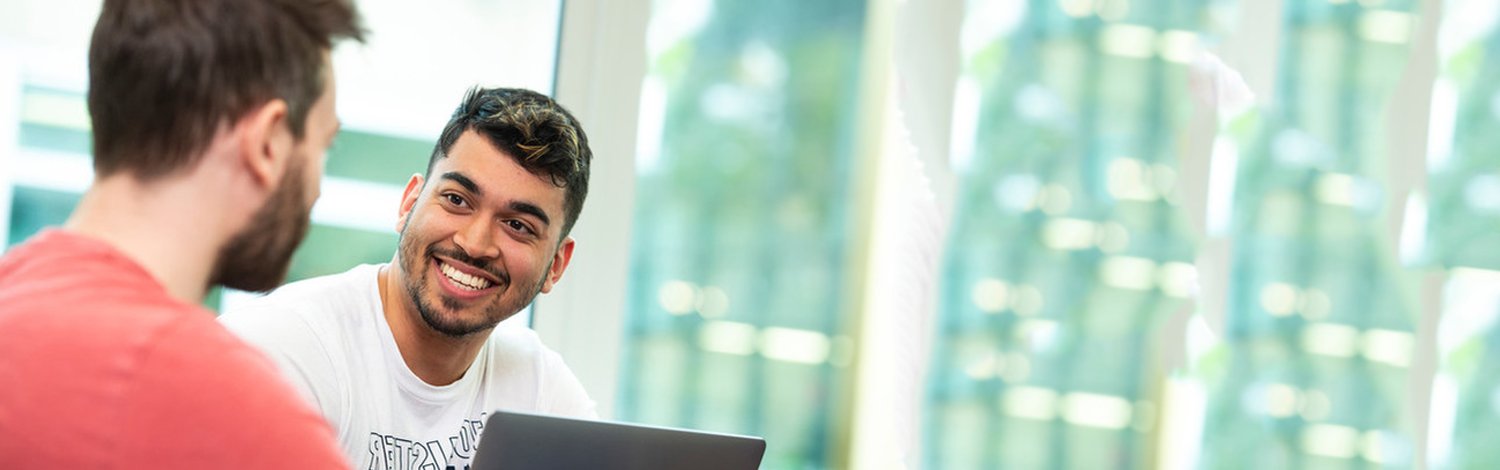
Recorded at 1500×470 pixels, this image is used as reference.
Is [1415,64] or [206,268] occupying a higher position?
[1415,64]

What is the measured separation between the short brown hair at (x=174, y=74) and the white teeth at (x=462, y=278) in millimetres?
918

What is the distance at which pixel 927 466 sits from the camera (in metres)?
2.84

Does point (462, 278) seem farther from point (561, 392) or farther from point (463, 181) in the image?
Result: point (561, 392)

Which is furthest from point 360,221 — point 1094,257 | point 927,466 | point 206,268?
point 206,268

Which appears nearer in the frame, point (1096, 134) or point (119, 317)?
point (119, 317)

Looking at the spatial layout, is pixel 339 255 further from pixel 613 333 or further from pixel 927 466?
pixel 927 466

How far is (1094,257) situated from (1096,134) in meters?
0.23

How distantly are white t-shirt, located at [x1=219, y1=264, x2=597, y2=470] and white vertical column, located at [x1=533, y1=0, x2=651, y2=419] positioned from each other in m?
0.61

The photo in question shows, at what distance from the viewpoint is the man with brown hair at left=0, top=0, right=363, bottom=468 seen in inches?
34.3

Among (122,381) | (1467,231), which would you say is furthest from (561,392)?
(1467,231)

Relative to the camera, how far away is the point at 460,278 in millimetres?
1936

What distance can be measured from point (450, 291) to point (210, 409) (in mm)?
1019

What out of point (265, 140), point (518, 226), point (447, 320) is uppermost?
point (265, 140)

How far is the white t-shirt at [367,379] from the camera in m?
1.76
